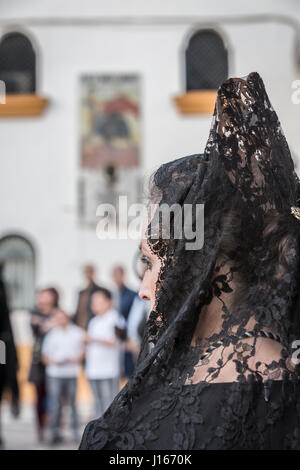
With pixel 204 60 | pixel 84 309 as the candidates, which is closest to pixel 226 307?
pixel 84 309

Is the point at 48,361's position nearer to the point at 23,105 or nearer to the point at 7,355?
the point at 7,355

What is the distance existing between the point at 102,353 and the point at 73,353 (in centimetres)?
49

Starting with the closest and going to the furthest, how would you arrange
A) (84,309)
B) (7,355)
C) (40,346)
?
(7,355) < (40,346) < (84,309)

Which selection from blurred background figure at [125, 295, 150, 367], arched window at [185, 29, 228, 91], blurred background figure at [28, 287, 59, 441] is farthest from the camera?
arched window at [185, 29, 228, 91]

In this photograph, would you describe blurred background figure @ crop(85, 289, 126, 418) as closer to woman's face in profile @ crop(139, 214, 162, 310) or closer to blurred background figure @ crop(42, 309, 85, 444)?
blurred background figure @ crop(42, 309, 85, 444)

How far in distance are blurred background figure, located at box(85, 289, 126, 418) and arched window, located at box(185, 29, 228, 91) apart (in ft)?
27.5

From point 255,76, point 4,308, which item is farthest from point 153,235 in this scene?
point 4,308

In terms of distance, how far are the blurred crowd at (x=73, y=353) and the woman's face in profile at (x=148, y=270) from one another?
626 cm

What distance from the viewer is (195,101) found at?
1641cm

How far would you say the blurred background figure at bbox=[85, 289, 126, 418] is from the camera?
895 centimetres

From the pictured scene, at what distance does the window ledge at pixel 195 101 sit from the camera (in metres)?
16.4

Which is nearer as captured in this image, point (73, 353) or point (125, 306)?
point (73, 353)

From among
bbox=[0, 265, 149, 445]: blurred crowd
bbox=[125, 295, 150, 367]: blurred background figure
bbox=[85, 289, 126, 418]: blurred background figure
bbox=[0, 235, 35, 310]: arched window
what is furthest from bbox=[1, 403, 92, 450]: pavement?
bbox=[0, 235, 35, 310]: arched window

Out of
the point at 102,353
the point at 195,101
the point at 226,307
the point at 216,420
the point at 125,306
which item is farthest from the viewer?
the point at 195,101
